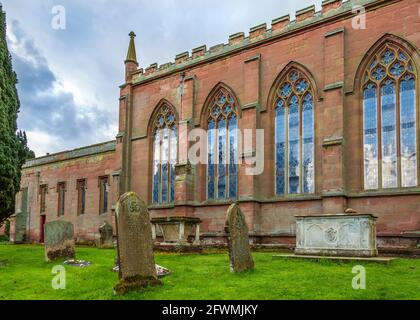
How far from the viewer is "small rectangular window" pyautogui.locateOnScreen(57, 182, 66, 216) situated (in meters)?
29.1

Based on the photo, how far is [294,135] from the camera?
18078mm

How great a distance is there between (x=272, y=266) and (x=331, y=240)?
2224 mm

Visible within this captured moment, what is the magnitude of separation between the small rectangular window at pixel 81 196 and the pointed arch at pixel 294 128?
14485mm

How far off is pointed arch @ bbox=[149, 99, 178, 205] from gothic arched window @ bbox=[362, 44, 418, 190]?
31.9 feet

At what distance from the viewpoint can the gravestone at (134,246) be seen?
762 centimetres

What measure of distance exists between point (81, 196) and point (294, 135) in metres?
15.8

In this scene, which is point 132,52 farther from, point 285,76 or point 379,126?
point 379,126

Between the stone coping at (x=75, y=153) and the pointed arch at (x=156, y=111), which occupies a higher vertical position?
the pointed arch at (x=156, y=111)

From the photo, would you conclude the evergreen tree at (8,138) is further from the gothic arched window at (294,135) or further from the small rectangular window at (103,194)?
the small rectangular window at (103,194)

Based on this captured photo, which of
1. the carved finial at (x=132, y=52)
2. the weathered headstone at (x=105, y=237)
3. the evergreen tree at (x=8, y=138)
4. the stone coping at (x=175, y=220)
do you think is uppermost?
the carved finial at (x=132, y=52)

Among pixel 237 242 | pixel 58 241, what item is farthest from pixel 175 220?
pixel 237 242

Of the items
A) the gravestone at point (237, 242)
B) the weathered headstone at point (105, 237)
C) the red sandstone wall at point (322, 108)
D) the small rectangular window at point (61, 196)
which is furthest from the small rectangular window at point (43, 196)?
the gravestone at point (237, 242)

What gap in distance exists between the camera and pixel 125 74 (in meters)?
25.0
